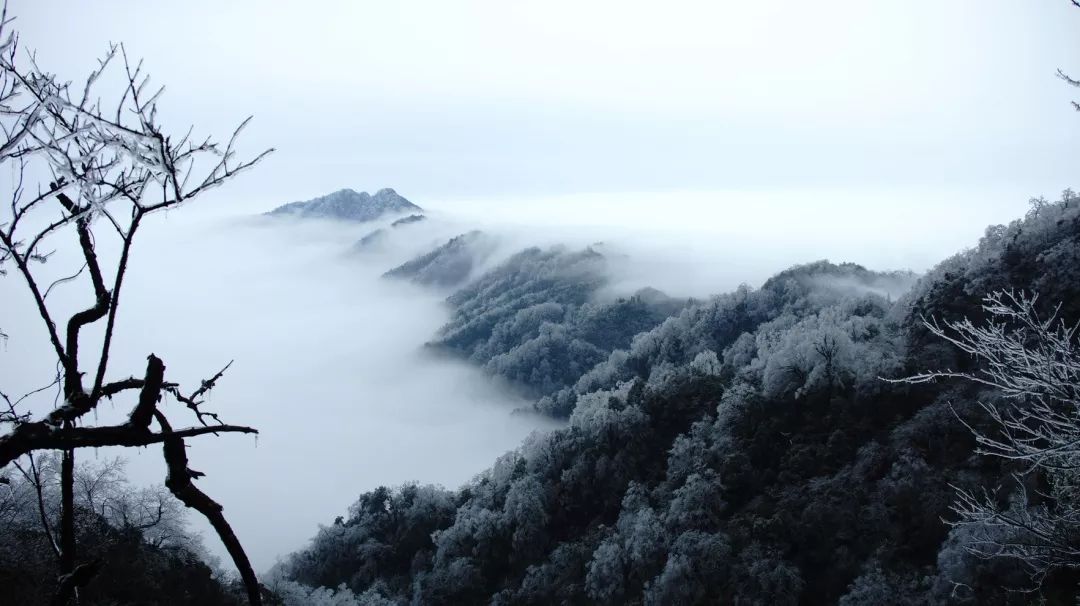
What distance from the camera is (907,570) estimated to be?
2889 cm

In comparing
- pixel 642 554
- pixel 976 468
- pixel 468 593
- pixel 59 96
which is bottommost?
pixel 468 593

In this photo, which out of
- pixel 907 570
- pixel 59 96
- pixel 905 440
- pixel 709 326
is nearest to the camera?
pixel 59 96

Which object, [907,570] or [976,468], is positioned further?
[976,468]

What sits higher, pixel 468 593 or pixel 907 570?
pixel 907 570

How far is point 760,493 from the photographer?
39.4m

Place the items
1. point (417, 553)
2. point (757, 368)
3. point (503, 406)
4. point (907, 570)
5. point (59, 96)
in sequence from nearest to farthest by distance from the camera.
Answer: point (59, 96) → point (907, 570) → point (417, 553) → point (757, 368) → point (503, 406)

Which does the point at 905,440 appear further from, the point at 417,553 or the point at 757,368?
the point at 417,553

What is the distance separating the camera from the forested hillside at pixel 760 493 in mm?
30984

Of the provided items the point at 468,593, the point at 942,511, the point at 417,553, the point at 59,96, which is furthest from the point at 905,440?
the point at 59,96

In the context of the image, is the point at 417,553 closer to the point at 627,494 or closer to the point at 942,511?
the point at 627,494

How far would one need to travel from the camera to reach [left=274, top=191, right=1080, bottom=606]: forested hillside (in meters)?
31.0

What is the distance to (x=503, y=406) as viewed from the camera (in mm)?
179250

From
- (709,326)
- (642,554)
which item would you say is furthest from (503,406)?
(642,554)

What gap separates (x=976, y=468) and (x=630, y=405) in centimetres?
2647
